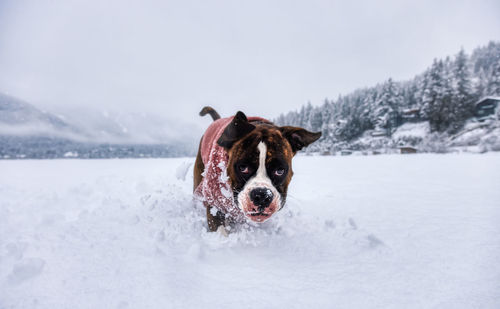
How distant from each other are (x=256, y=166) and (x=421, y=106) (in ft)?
184

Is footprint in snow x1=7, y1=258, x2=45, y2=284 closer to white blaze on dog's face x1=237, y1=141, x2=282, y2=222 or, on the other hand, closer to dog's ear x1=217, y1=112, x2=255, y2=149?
white blaze on dog's face x1=237, y1=141, x2=282, y2=222

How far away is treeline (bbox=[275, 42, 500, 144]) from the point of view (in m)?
39.7

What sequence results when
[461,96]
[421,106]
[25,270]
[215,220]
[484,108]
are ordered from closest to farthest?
[25,270] → [215,220] → [461,96] → [484,108] → [421,106]

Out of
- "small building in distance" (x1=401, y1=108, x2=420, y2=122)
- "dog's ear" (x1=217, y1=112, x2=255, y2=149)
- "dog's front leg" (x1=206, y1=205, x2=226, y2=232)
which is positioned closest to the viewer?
"dog's ear" (x1=217, y1=112, x2=255, y2=149)

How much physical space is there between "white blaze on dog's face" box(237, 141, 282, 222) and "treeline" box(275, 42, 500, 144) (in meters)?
34.8

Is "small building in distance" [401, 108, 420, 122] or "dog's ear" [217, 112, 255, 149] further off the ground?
"small building in distance" [401, 108, 420, 122]

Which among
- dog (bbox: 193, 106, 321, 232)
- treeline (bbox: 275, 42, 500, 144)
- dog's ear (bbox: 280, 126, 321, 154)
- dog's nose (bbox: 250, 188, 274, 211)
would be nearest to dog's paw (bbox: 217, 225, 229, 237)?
dog (bbox: 193, 106, 321, 232)

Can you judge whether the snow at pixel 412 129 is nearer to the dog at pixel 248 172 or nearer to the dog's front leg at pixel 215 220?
the dog at pixel 248 172

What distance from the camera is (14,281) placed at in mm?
1502

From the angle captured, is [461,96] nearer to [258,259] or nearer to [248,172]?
[248,172]

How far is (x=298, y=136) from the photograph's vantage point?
2.92 m

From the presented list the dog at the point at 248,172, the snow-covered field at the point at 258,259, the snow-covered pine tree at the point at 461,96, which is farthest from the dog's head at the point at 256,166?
the snow-covered pine tree at the point at 461,96

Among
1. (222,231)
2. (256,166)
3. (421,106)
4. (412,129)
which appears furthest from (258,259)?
(412,129)

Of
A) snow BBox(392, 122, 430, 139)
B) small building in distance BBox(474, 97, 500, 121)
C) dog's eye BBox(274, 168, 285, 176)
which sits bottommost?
dog's eye BBox(274, 168, 285, 176)
